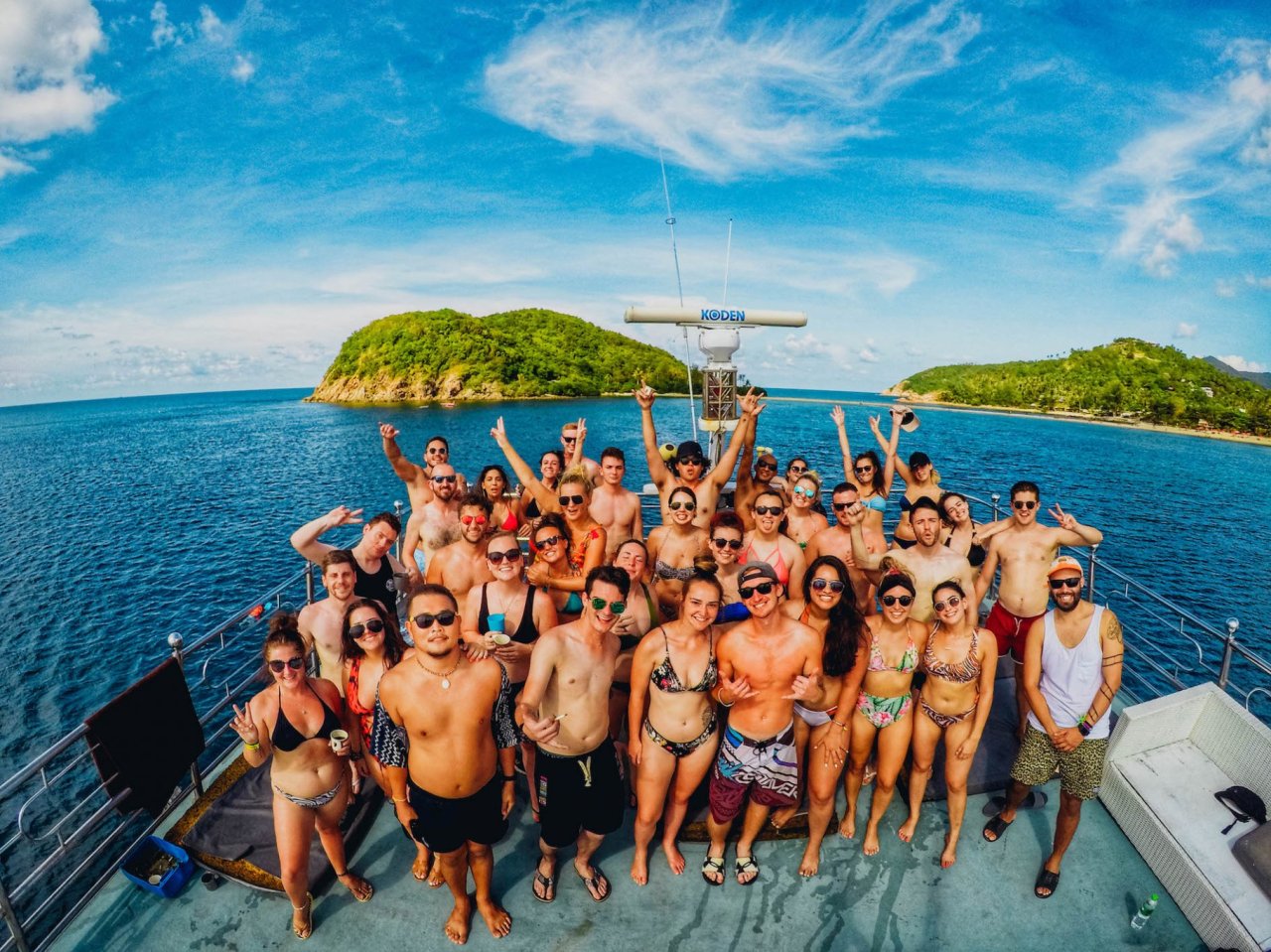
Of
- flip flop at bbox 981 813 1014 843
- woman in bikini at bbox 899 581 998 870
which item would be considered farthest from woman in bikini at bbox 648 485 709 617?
flip flop at bbox 981 813 1014 843

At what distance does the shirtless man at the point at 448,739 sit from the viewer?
303cm

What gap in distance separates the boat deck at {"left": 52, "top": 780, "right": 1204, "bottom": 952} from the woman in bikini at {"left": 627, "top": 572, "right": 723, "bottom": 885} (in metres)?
0.32

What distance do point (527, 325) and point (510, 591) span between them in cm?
14239

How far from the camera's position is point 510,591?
403 cm

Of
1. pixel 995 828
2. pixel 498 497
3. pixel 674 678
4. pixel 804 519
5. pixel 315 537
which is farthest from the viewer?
pixel 498 497

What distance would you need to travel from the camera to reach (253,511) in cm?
2928

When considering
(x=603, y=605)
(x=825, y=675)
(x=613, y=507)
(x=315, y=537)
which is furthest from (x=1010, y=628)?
(x=315, y=537)

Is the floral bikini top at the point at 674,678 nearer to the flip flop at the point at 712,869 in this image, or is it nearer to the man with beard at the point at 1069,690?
the flip flop at the point at 712,869

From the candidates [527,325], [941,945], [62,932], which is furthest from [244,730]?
[527,325]

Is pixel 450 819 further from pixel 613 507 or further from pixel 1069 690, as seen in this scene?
pixel 1069 690

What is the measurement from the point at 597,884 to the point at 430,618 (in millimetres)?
2315

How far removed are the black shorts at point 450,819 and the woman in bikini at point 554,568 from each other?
144 cm

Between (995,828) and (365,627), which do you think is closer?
(365,627)

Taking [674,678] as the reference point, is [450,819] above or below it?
below
